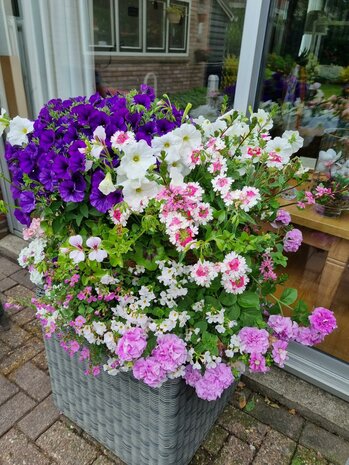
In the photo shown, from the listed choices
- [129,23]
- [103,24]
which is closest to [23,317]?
[103,24]

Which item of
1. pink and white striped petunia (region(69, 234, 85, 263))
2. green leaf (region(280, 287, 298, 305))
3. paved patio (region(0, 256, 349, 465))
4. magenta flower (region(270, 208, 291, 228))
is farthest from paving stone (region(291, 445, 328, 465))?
pink and white striped petunia (region(69, 234, 85, 263))

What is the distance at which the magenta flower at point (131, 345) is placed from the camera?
928 millimetres

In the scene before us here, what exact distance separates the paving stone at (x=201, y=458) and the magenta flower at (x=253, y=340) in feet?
2.37

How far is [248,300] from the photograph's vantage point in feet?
3.35

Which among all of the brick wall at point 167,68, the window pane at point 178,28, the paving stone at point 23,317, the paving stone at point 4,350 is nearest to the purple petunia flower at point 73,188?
the paving stone at point 4,350

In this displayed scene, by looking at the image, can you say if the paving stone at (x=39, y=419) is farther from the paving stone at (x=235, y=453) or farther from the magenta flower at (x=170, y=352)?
the magenta flower at (x=170, y=352)

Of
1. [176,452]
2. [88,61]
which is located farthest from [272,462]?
[88,61]

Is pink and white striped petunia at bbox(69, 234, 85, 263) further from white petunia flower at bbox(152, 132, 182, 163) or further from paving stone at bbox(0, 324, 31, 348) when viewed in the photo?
paving stone at bbox(0, 324, 31, 348)

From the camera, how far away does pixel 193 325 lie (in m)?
1.03

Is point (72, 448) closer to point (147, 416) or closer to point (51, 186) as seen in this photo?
point (147, 416)

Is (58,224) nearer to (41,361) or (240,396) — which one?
(41,361)

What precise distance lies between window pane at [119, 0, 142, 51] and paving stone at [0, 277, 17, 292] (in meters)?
1.97

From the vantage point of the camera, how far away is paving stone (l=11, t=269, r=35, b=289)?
236 cm

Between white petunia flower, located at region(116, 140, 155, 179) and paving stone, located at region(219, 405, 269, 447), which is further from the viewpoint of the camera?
paving stone, located at region(219, 405, 269, 447)
